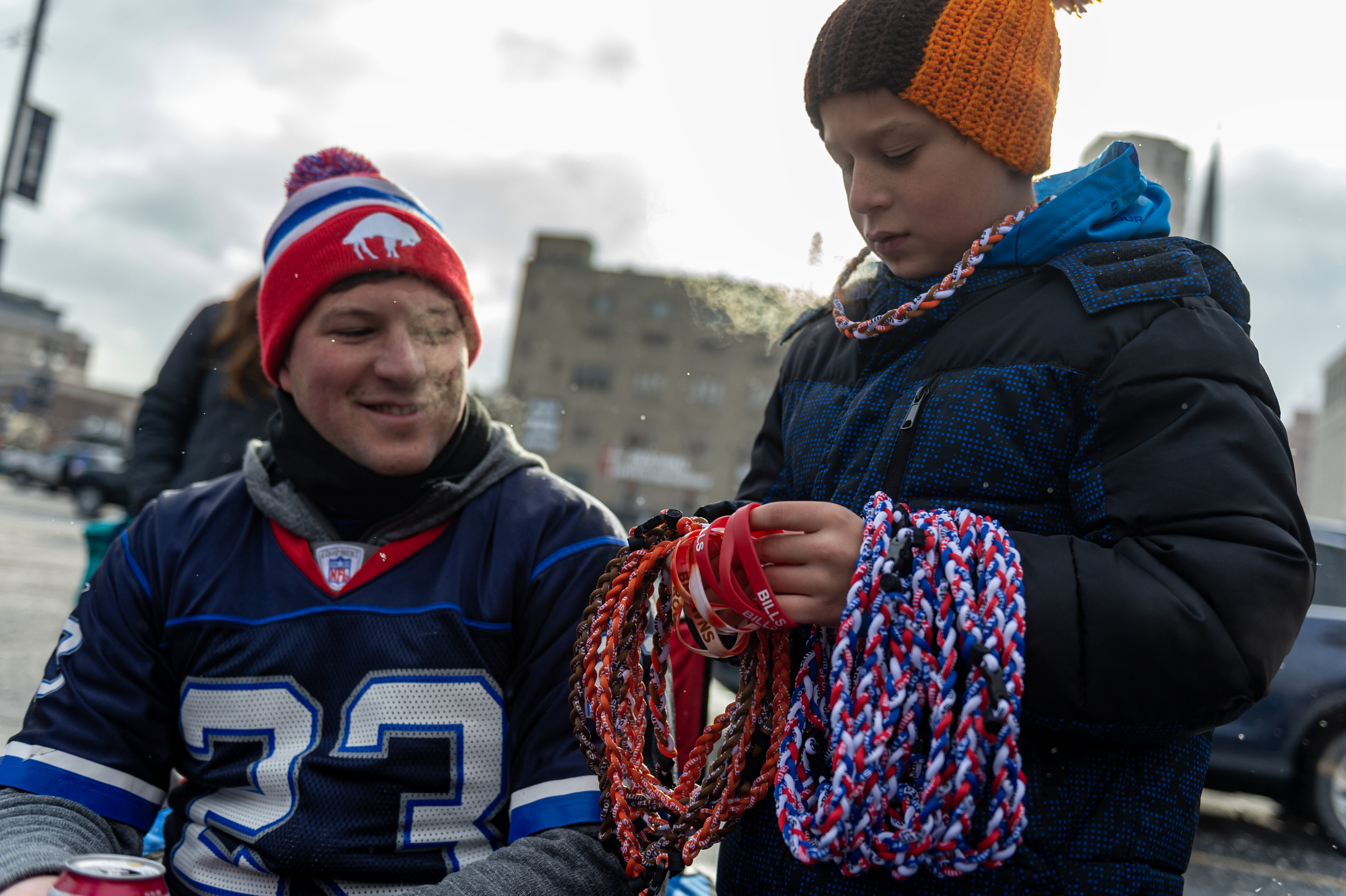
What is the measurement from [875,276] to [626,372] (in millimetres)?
38998

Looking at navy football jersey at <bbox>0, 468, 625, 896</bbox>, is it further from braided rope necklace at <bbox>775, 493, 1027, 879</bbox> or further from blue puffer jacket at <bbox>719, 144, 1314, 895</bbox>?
braided rope necklace at <bbox>775, 493, 1027, 879</bbox>

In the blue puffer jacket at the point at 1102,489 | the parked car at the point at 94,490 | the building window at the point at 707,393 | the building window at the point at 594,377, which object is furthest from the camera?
the building window at the point at 594,377

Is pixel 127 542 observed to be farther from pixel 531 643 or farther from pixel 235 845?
pixel 531 643

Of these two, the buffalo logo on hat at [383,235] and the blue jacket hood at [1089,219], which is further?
the buffalo logo on hat at [383,235]

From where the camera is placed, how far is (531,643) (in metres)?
1.52

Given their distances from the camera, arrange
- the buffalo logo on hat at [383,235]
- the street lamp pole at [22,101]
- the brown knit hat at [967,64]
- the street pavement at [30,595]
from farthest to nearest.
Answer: the street lamp pole at [22,101] → the street pavement at [30,595] → the buffalo logo on hat at [383,235] → the brown knit hat at [967,64]

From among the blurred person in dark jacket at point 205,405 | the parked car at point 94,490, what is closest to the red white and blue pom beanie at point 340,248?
the blurred person in dark jacket at point 205,405

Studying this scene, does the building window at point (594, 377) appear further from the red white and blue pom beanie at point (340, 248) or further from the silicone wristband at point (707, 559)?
the silicone wristband at point (707, 559)

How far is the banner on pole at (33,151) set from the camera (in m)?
15.8

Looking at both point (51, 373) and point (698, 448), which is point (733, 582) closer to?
point (698, 448)

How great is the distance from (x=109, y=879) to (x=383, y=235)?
3.74ft

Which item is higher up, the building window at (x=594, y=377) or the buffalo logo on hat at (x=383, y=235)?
the building window at (x=594, y=377)

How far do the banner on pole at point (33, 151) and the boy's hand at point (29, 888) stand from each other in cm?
1815

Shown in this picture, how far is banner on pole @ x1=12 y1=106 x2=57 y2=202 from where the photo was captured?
15.8 meters
